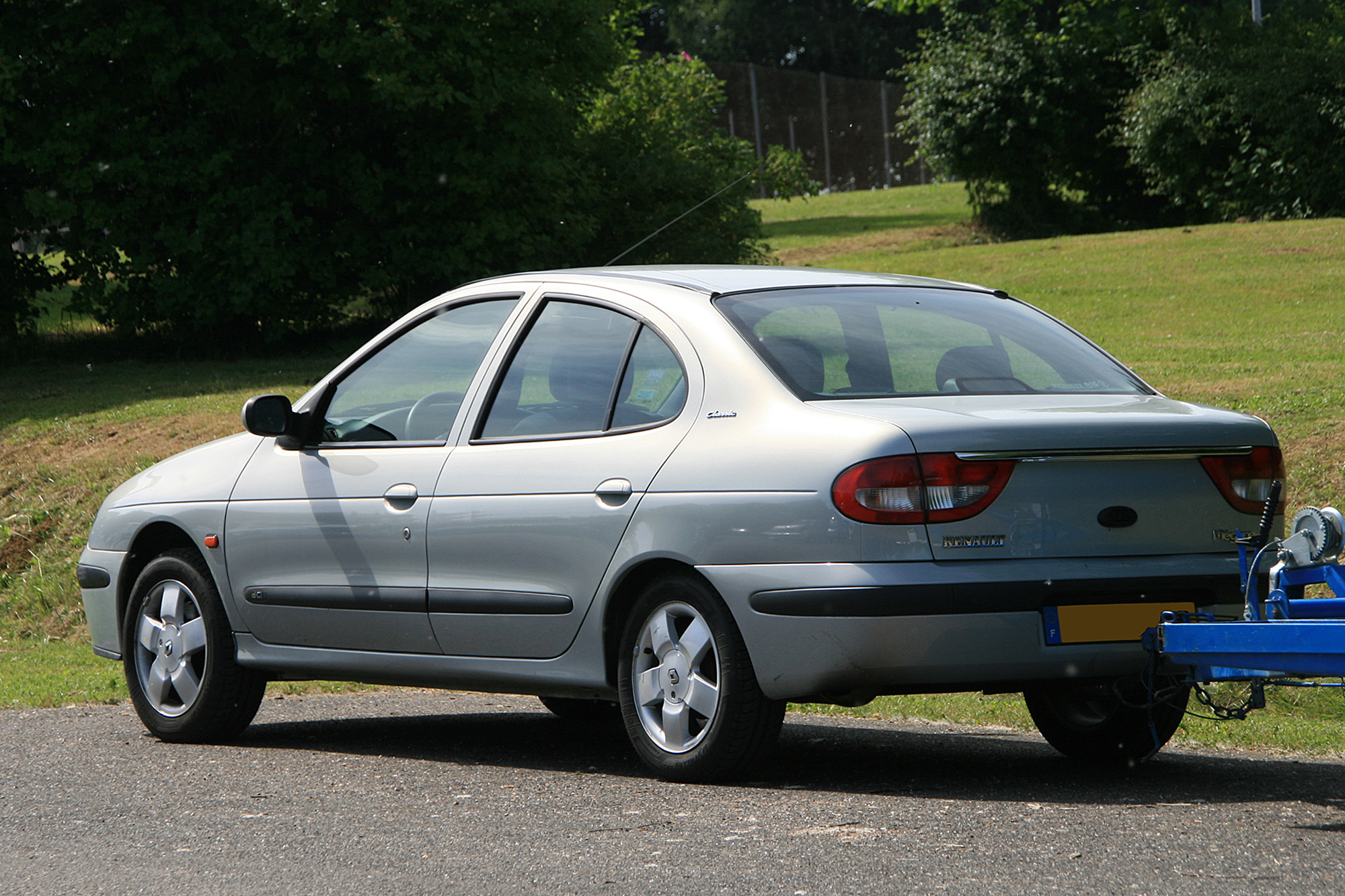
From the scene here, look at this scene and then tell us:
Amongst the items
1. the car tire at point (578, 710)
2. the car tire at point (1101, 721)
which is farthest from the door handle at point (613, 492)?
the car tire at point (578, 710)

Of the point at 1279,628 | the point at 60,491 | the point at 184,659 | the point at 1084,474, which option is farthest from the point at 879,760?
the point at 60,491

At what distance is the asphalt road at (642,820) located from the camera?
13.7 ft

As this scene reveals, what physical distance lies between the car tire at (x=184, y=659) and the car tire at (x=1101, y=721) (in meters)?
3.02

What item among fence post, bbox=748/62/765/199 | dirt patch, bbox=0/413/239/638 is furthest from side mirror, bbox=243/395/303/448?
fence post, bbox=748/62/765/199

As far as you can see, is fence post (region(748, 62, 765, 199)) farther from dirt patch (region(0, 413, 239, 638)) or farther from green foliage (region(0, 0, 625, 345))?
dirt patch (region(0, 413, 239, 638))

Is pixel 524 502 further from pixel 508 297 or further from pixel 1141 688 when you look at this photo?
pixel 1141 688

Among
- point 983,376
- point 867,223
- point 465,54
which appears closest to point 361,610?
point 983,376

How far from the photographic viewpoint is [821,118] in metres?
50.2

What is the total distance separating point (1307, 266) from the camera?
22734mm

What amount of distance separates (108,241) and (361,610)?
15763 mm

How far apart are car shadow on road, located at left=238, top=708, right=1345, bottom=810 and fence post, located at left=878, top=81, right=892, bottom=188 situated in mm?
43948

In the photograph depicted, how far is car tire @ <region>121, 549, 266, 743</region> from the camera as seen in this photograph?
668cm

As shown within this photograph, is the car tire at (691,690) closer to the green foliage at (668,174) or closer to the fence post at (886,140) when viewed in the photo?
the green foliage at (668,174)

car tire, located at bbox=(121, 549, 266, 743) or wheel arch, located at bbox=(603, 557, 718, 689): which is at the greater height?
wheel arch, located at bbox=(603, 557, 718, 689)
